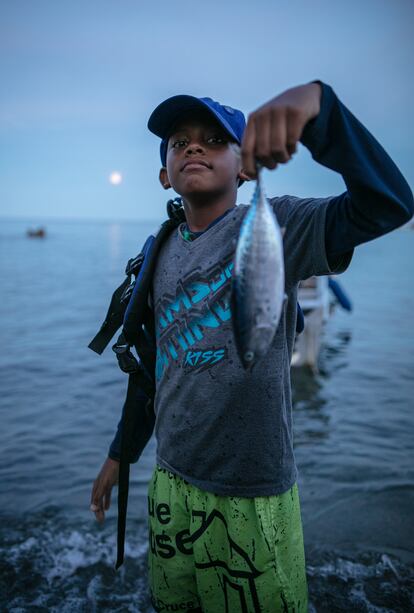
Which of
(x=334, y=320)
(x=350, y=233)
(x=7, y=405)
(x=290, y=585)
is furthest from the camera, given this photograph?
(x=334, y=320)

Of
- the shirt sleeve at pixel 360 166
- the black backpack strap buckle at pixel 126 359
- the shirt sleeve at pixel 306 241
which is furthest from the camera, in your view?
the black backpack strap buckle at pixel 126 359

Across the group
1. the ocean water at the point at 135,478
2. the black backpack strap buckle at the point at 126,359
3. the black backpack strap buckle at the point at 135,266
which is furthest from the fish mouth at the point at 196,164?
the ocean water at the point at 135,478

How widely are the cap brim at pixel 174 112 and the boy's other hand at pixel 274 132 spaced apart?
760mm

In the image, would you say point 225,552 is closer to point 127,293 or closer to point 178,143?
point 127,293

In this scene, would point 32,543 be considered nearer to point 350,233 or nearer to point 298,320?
point 298,320

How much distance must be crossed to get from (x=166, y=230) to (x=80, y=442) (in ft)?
15.0

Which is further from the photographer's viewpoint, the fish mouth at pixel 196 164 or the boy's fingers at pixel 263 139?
the fish mouth at pixel 196 164

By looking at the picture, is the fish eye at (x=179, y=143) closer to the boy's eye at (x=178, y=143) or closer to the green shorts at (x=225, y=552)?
the boy's eye at (x=178, y=143)

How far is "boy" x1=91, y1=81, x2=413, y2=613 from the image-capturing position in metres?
1.98

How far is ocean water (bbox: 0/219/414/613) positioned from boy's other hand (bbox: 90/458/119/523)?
113 cm

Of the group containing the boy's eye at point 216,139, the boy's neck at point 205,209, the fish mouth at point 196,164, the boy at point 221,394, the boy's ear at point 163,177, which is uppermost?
the boy's eye at point 216,139

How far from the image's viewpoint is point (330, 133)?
1.65 m

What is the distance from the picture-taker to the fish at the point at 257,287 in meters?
1.34

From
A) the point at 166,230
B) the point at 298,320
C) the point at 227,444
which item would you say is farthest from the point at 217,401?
the point at 166,230
